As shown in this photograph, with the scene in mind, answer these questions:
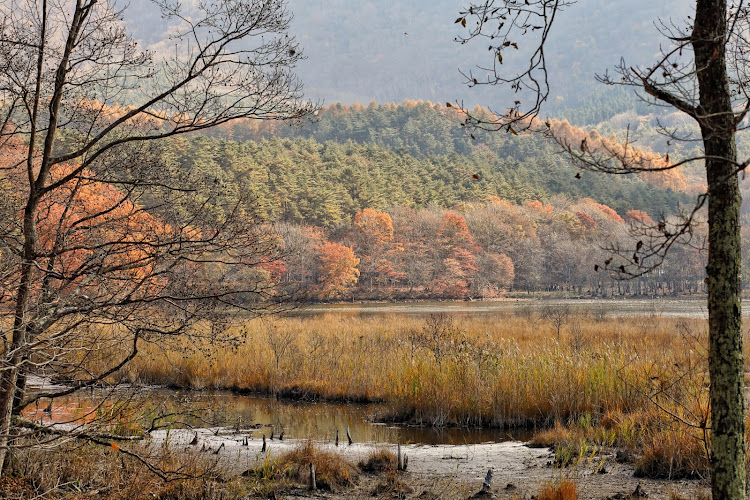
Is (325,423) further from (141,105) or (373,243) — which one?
(373,243)

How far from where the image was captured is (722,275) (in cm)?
398

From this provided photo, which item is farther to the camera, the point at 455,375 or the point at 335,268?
the point at 335,268

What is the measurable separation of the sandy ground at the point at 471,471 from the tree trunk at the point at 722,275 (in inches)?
98.4

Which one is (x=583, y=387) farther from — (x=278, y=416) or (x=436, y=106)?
(x=436, y=106)

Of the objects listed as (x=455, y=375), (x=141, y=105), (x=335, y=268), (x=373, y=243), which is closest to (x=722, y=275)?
(x=141, y=105)

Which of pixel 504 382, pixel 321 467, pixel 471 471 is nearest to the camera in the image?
pixel 321 467

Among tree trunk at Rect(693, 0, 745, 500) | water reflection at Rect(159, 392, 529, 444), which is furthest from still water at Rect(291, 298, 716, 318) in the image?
tree trunk at Rect(693, 0, 745, 500)

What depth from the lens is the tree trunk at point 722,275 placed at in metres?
3.98

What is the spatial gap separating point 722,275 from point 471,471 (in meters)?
5.11

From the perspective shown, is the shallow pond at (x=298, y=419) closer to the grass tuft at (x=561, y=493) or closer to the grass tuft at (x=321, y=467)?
the grass tuft at (x=321, y=467)

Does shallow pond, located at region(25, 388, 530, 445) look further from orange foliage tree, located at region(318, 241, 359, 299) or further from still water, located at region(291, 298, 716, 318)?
orange foliage tree, located at region(318, 241, 359, 299)

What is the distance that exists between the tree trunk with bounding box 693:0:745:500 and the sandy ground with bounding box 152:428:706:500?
2.50 m

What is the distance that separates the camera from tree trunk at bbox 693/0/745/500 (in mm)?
3977

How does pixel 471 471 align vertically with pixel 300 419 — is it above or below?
above
